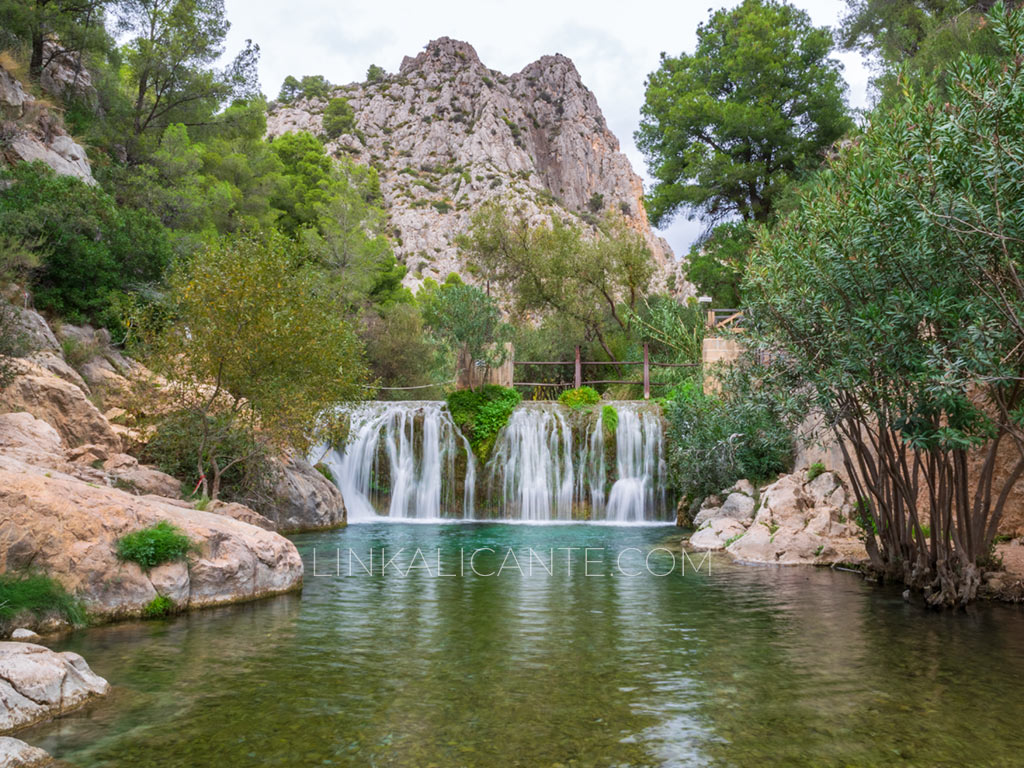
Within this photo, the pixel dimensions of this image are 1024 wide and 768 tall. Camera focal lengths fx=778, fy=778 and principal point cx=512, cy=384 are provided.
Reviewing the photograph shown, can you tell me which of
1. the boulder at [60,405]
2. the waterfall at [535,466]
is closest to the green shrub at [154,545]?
the boulder at [60,405]

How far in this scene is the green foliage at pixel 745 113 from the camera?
33219mm

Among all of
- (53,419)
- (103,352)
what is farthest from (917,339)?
(103,352)

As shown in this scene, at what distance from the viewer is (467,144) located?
4262 inches

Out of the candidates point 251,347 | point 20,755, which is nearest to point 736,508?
point 251,347

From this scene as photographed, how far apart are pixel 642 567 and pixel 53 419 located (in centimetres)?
1250

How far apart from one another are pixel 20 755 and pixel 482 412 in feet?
71.4

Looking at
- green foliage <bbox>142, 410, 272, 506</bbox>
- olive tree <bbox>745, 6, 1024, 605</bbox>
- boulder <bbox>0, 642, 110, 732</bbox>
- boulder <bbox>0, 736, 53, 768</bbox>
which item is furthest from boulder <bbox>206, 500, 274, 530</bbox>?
olive tree <bbox>745, 6, 1024, 605</bbox>

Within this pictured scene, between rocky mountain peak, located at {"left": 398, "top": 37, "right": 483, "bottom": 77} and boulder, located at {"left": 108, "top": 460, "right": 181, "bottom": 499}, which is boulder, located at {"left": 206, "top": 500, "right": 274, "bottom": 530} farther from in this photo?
rocky mountain peak, located at {"left": 398, "top": 37, "right": 483, "bottom": 77}

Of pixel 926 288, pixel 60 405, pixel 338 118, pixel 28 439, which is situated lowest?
pixel 28 439

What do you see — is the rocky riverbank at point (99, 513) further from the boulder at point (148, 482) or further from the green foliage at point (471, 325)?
the green foliage at point (471, 325)

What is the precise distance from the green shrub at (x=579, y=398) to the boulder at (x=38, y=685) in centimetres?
2117

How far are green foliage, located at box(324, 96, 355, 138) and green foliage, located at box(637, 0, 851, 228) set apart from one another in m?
80.6

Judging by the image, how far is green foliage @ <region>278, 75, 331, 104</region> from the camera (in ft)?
403

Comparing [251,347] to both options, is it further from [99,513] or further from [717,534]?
[717,534]
